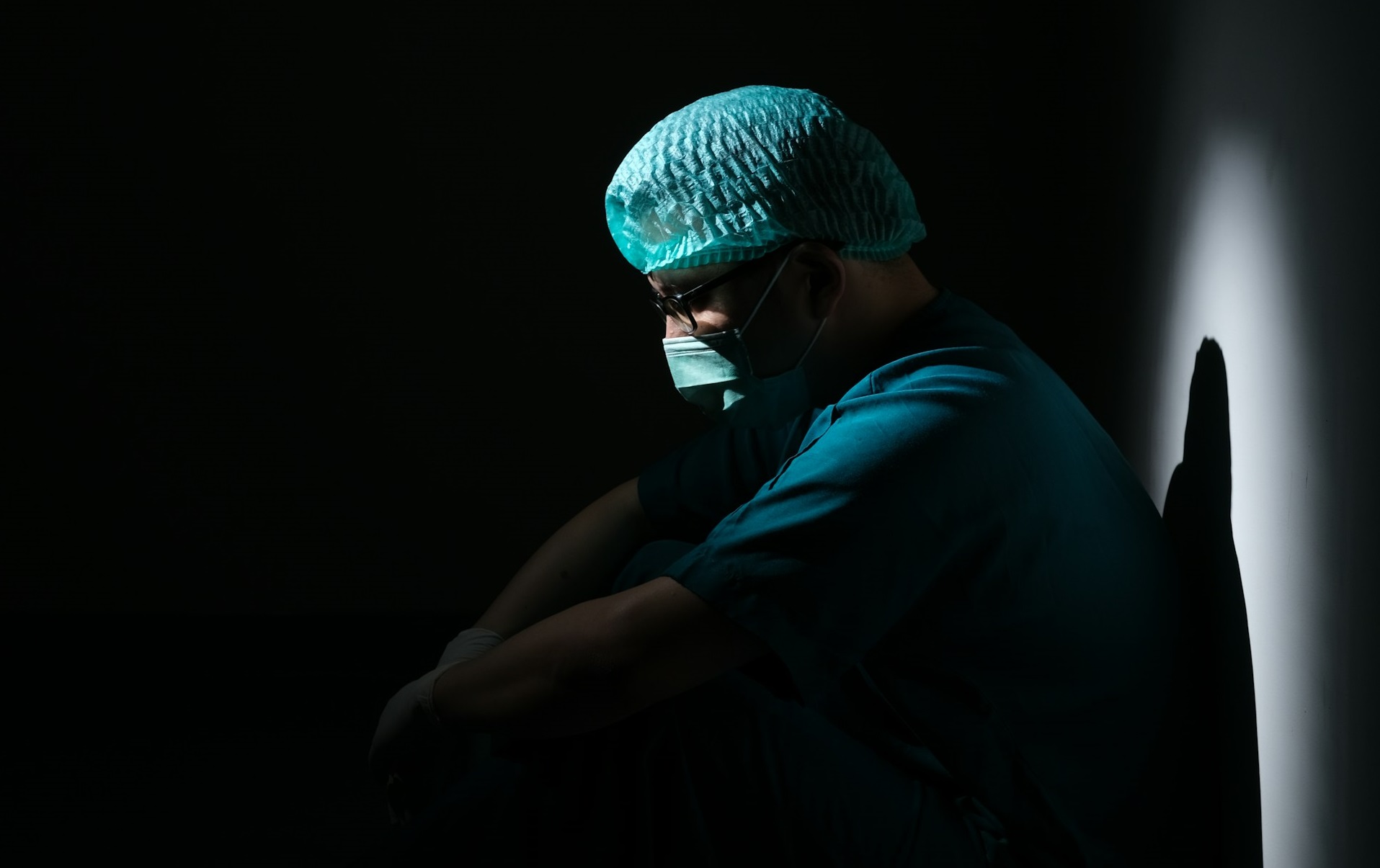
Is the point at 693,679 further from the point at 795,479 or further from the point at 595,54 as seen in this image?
the point at 595,54

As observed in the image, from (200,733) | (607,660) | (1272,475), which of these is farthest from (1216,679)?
(200,733)

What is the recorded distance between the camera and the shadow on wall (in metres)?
0.97

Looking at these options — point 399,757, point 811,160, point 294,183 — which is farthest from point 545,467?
point 811,160

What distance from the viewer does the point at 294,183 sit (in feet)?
7.97

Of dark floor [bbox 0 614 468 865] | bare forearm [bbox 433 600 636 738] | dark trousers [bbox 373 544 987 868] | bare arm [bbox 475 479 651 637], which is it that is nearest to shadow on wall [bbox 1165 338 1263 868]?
dark trousers [bbox 373 544 987 868]

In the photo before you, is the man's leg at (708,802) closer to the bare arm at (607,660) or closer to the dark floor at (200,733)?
the bare arm at (607,660)

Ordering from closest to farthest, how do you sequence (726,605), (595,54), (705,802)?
(726,605), (705,802), (595,54)

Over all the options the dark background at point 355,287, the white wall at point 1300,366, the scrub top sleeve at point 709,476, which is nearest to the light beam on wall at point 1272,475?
the white wall at point 1300,366

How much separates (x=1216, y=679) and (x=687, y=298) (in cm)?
58

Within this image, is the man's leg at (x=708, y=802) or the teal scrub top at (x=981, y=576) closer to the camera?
the teal scrub top at (x=981, y=576)

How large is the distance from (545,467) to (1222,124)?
1680 mm

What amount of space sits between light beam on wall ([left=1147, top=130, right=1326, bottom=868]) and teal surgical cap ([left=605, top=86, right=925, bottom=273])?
0.29 m

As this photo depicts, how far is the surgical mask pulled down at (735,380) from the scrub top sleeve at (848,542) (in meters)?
0.24

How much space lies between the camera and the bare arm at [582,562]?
4.65 feet
